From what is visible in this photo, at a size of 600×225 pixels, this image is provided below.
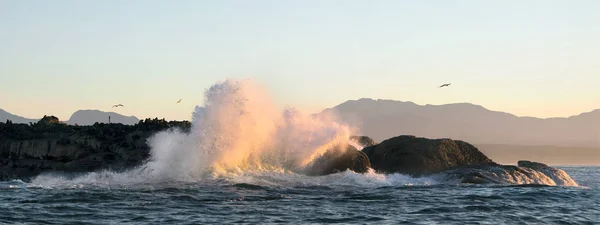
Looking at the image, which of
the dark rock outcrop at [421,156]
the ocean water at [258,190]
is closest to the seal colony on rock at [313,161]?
the dark rock outcrop at [421,156]

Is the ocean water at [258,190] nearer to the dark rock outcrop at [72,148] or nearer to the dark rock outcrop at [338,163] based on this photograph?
the dark rock outcrop at [338,163]

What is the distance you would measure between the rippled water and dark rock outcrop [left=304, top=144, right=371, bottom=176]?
4883mm

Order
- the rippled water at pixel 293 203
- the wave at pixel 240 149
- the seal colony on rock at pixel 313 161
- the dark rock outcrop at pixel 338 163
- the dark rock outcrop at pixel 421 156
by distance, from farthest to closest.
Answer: the dark rock outcrop at pixel 421 156 → the dark rock outcrop at pixel 338 163 → the seal colony on rock at pixel 313 161 → the wave at pixel 240 149 → the rippled water at pixel 293 203

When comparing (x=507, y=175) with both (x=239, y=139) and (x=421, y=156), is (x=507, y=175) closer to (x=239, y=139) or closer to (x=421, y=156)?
(x=421, y=156)

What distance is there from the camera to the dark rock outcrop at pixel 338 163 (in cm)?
4712

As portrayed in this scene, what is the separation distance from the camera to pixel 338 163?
47.7 m

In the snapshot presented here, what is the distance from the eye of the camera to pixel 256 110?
48906mm

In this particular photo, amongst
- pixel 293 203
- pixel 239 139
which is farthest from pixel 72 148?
pixel 293 203

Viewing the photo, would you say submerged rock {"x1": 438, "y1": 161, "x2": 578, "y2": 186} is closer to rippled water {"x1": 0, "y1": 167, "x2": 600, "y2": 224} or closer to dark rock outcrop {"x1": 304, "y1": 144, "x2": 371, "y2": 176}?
rippled water {"x1": 0, "y1": 167, "x2": 600, "y2": 224}

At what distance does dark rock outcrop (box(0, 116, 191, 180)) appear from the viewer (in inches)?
2111

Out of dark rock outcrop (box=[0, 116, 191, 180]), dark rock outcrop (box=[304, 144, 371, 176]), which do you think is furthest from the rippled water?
dark rock outcrop (box=[0, 116, 191, 180])

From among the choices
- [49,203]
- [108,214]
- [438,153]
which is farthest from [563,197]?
[49,203]

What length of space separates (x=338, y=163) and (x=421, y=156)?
19.2 ft

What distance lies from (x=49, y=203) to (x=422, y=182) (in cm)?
2237
